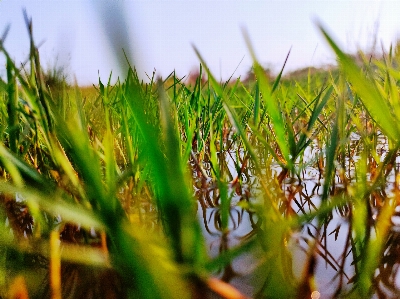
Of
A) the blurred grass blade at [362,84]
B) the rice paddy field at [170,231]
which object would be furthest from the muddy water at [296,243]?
the blurred grass blade at [362,84]

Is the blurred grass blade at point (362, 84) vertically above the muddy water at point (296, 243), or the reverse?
the blurred grass blade at point (362, 84)

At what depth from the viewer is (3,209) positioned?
1.92 feet

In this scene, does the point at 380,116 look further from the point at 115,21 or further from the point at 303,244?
the point at 115,21

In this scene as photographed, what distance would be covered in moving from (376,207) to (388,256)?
21cm

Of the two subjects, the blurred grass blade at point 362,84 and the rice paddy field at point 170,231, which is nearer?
the rice paddy field at point 170,231

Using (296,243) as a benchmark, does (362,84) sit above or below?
above

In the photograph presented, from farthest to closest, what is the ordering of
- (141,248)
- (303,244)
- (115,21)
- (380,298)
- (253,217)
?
(253,217) → (303,244) → (380,298) → (141,248) → (115,21)

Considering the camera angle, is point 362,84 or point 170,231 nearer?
point 170,231

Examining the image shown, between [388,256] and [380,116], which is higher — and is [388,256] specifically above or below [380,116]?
below

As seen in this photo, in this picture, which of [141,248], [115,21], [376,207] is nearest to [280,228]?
[141,248]

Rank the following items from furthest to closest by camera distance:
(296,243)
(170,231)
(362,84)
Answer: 1. (296,243)
2. (362,84)
3. (170,231)

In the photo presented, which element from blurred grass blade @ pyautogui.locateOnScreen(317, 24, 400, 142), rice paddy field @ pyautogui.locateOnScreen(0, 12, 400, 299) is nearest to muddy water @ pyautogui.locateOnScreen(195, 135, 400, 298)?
rice paddy field @ pyautogui.locateOnScreen(0, 12, 400, 299)

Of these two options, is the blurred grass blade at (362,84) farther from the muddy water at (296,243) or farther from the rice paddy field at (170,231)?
the muddy water at (296,243)

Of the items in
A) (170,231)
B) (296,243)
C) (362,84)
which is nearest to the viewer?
(170,231)
